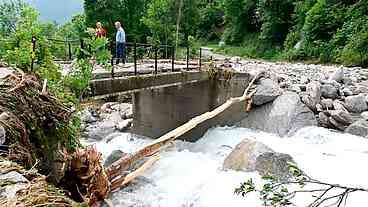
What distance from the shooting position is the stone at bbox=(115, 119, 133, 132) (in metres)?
12.0

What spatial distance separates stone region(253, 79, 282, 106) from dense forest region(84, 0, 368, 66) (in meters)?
8.55

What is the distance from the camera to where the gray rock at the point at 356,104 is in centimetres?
1159

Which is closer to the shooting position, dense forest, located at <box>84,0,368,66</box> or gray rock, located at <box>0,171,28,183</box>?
gray rock, located at <box>0,171,28,183</box>

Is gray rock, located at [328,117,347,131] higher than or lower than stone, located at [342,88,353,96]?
lower

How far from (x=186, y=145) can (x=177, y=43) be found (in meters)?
15.2

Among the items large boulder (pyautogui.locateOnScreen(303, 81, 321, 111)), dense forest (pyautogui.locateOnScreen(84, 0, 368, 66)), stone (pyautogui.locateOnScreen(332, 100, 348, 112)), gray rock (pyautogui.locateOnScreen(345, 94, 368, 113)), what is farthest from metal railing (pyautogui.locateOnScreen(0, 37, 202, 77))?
gray rock (pyautogui.locateOnScreen(345, 94, 368, 113))

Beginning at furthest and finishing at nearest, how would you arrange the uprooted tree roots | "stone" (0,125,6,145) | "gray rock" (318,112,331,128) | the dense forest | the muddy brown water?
the dense forest → the muddy brown water → "gray rock" (318,112,331,128) → the uprooted tree roots → "stone" (0,125,6,145)

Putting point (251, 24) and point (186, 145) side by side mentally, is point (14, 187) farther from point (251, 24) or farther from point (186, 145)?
point (251, 24)

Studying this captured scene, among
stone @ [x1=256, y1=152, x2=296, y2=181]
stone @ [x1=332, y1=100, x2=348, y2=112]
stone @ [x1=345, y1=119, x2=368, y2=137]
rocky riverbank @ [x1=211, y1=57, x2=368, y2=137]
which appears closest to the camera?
stone @ [x1=256, y1=152, x2=296, y2=181]

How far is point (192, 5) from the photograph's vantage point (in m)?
27.7

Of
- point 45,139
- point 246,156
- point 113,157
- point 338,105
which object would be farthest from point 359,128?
point 45,139

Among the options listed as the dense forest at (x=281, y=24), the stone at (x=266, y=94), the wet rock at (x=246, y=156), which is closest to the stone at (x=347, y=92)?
the stone at (x=266, y=94)

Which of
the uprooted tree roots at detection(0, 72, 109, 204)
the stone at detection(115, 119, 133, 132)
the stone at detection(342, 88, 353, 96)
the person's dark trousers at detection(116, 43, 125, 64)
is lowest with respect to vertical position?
the stone at detection(115, 119, 133, 132)

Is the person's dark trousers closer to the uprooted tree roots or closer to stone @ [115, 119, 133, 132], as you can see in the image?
stone @ [115, 119, 133, 132]
